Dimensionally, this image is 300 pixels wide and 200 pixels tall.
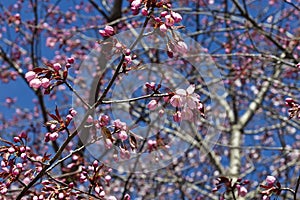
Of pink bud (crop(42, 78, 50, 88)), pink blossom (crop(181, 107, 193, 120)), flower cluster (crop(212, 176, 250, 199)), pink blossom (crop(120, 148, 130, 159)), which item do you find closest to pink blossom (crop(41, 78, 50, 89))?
pink bud (crop(42, 78, 50, 88))

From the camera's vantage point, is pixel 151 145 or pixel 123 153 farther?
pixel 151 145

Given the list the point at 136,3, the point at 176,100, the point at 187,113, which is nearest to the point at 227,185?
the point at 187,113

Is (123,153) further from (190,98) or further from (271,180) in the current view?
(271,180)

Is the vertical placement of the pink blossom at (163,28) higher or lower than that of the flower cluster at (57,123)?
higher

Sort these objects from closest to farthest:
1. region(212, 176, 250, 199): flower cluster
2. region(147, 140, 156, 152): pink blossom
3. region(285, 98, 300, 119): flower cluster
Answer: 1. region(285, 98, 300, 119): flower cluster
2. region(212, 176, 250, 199): flower cluster
3. region(147, 140, 156, 152): pink blossom

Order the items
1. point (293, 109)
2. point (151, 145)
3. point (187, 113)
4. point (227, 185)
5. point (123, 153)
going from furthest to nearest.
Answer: point (151, 145), point (227, 185), point (293, 109), point (123, 153), point (187, 113)

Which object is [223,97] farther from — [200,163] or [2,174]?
[2,174]

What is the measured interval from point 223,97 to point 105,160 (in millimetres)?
4096

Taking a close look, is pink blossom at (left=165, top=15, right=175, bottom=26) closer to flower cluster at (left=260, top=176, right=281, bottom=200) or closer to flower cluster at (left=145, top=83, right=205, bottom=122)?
flower cluster at (left=145, top=83, right=205, bottom=122)

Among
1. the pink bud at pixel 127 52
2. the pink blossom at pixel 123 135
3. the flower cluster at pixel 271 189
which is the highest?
the pink bud at pixel 127 52

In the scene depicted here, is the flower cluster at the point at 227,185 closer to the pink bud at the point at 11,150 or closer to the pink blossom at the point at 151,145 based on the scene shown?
the pink blossom at the point at 151,145

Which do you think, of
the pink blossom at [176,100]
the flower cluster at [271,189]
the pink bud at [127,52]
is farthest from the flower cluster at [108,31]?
the flower cluster at [271,189]

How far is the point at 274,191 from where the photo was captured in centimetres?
229

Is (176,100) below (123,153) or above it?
above
